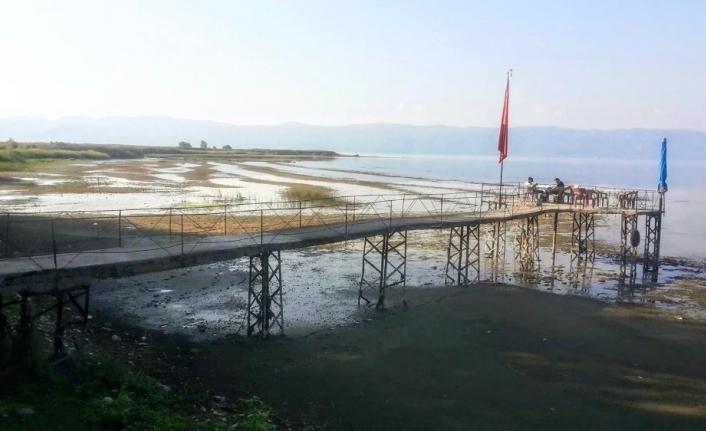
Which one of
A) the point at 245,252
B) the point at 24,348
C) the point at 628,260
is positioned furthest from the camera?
the point at 628,260

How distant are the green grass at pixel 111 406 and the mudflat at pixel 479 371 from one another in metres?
1.46

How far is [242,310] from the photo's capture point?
2017 centimetres

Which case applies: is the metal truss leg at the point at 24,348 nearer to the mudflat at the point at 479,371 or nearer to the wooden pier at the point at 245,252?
the wooden pier at the point at 245,252

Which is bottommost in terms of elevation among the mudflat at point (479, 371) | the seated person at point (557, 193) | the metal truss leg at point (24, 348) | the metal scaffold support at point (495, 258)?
the mudflat at point (479, 371)

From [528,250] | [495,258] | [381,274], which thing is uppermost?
[381,274]

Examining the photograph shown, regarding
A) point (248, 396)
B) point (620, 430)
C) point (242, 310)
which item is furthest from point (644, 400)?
point (242, 310)

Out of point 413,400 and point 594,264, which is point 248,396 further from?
point 594,264

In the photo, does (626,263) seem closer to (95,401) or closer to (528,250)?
(528,250)

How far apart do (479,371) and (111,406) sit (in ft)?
30.0

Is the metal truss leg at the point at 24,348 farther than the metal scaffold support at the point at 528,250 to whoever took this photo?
No

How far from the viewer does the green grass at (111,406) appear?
959 cm

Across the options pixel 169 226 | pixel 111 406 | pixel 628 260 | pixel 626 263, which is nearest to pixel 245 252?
pixel 111 406

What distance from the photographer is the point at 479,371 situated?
15.3 meters

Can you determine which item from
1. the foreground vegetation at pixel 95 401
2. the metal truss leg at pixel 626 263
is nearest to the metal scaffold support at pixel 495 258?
the metal truss leg at pixel 626 263
